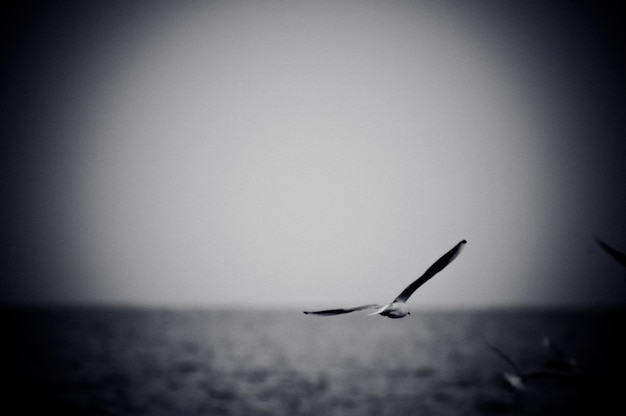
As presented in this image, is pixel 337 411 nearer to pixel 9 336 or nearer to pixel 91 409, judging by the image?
pixel 91 409

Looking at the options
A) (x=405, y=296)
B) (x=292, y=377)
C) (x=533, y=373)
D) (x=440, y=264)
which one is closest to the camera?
(x=440, y=264)

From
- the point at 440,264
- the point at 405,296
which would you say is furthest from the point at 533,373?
the point at 440,264

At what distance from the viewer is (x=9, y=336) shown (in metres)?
66.5

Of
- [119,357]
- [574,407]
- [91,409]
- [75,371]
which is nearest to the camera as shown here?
[91,409]

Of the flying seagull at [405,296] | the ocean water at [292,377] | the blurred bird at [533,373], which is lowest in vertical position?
the ocean water at [292,377]

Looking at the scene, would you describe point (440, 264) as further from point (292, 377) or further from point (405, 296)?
point (292, 377)

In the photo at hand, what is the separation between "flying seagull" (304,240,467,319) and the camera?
121 inches

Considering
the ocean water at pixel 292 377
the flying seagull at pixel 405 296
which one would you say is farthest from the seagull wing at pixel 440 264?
the ocean water at pixel 292 377

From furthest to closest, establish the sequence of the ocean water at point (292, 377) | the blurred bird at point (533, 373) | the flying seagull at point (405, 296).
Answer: the ocean water at point (292, 377)
the blurred bird at point (533, 373)
the flying seagull at point (405, 296)

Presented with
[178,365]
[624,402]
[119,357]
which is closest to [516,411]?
[624,402]

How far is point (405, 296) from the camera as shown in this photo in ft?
12.8

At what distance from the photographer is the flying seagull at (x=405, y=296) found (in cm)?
307

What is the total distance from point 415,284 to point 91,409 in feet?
95.4

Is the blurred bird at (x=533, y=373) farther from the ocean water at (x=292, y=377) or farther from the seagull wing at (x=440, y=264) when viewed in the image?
the seagull wing at (x=440, y=264)
